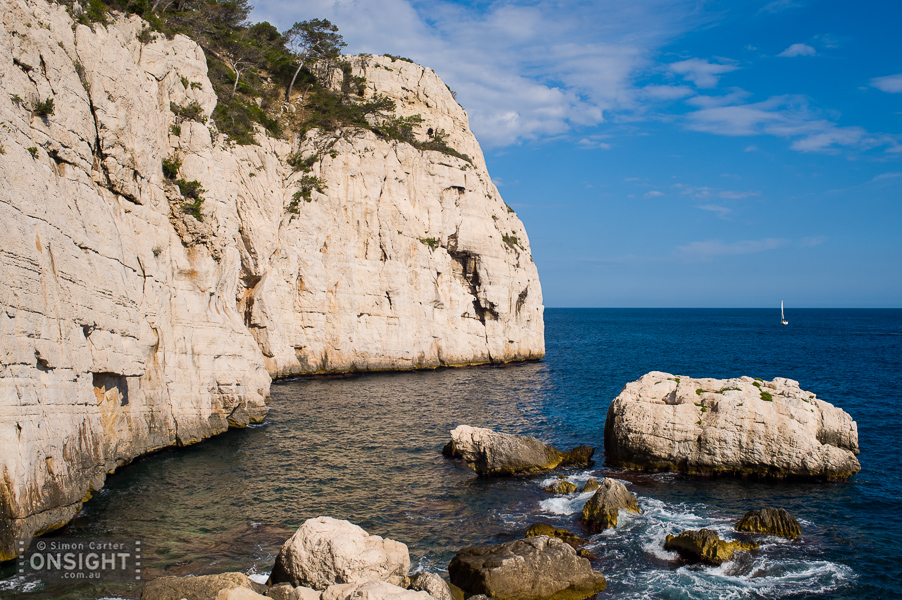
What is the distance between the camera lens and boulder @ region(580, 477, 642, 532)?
19.3 meters

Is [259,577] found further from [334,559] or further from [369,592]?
[369,592]

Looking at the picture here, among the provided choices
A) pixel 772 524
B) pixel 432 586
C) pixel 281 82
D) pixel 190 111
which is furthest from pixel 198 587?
pixel 281 82

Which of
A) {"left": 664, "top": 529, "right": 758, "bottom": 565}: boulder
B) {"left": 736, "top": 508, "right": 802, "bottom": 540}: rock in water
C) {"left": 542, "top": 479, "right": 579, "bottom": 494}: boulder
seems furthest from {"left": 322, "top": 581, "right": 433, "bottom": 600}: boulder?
{"left": 736, "top": 508, "right": 802, "bottom": 540}: rock in water

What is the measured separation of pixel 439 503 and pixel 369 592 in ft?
35.6

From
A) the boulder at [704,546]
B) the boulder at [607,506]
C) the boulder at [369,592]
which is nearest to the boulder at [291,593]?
the boulder at [369,592]

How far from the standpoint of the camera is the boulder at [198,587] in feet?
40.9

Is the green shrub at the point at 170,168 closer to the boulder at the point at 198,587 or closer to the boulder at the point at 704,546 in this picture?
the boulder at the point at 198,587

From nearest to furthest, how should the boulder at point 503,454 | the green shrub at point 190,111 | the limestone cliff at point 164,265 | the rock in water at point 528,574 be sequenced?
the rock in water at point 528,574 < the limestone cliff at point 164,265 < the boulder at point 503,454 < the green shrub at point 190,111

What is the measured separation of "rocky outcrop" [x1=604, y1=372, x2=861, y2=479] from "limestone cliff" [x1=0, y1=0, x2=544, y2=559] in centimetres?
2063

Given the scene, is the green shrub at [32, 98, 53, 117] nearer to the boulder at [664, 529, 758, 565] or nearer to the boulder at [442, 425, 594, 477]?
the boulder at [442, 425, 594, 477]

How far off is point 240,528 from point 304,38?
63659 mm

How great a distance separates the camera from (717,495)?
22.4m

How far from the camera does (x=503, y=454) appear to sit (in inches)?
1014

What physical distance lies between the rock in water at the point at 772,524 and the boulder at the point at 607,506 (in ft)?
11.4
